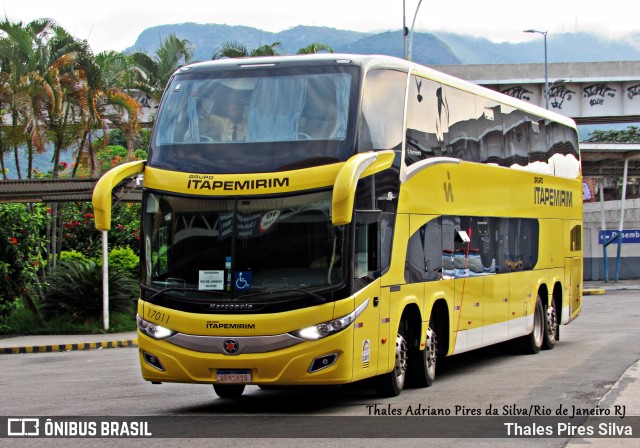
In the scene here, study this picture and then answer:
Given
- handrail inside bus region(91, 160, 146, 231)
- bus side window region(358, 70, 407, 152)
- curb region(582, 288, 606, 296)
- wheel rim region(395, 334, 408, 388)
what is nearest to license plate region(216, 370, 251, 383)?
handrail inside bus region(91, 160, 146, 231)

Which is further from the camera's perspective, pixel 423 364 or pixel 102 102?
pixel 102 102

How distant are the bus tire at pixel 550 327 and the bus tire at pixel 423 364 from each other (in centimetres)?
648

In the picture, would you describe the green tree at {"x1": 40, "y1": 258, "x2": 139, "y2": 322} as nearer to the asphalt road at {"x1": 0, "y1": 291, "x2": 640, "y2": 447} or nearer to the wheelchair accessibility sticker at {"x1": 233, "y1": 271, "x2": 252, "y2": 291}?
the asphalt road at {"x1": 0, "y1": 291, "x2": 640, "y2": 447}

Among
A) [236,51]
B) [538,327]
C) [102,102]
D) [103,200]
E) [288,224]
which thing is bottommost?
[538,327]

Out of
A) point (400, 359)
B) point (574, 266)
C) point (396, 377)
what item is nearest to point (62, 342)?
point (574, 266)

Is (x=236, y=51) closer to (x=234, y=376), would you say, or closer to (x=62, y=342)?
(x=62, y=342)

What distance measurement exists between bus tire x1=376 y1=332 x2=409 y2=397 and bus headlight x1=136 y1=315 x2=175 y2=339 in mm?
2802

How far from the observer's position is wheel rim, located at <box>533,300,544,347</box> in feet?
67.5

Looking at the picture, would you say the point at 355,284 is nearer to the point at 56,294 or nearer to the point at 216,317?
the point at 216,317

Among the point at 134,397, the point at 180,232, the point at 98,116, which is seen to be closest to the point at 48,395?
the point at 134,397

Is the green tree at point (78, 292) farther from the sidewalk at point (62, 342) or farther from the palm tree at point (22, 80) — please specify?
the palm tree at point (22, 80)

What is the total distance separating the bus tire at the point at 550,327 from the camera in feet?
69.3

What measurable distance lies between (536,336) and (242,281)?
9.72 metres

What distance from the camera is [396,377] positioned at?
45.6 feet
